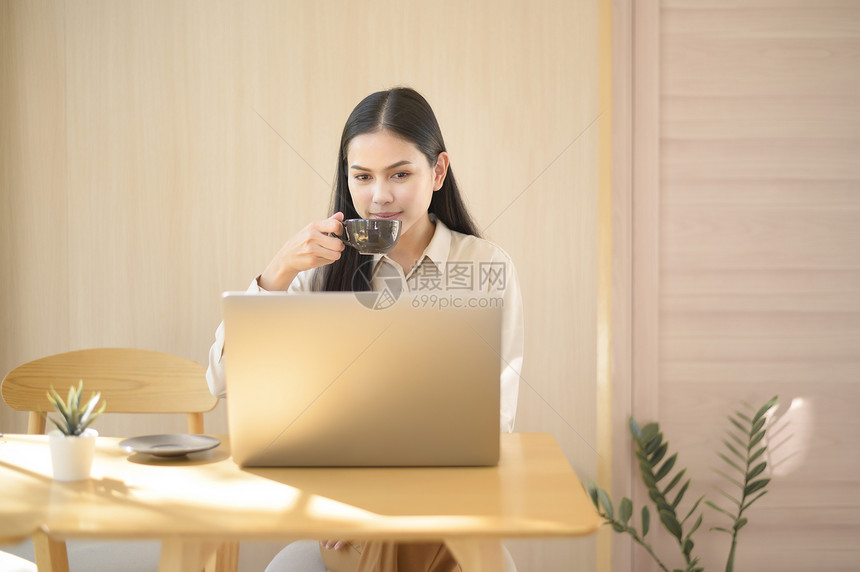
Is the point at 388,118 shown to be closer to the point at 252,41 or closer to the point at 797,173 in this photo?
the point at 252,41

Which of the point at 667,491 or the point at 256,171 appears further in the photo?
the point at 256,171

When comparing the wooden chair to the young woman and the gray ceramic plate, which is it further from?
the gray ceramic plate

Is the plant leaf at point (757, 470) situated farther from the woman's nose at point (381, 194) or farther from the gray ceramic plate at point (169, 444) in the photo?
the gray ceramic plate at point (169, 444)

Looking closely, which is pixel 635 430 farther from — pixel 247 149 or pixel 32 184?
pixel 32 184

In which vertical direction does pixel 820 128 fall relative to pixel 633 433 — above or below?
above

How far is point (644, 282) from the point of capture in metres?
2.28

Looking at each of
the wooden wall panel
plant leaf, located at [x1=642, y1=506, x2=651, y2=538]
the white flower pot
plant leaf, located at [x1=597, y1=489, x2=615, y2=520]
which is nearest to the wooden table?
the white flower pot

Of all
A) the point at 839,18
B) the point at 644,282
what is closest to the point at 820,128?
the point at 839,18

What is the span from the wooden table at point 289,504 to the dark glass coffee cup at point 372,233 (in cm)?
50

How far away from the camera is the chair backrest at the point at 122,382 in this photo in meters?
1.66

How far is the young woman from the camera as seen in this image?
55.4 inches

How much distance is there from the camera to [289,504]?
813mm

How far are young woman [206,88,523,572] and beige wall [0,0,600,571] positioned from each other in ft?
1.85

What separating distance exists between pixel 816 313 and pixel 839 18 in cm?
94
